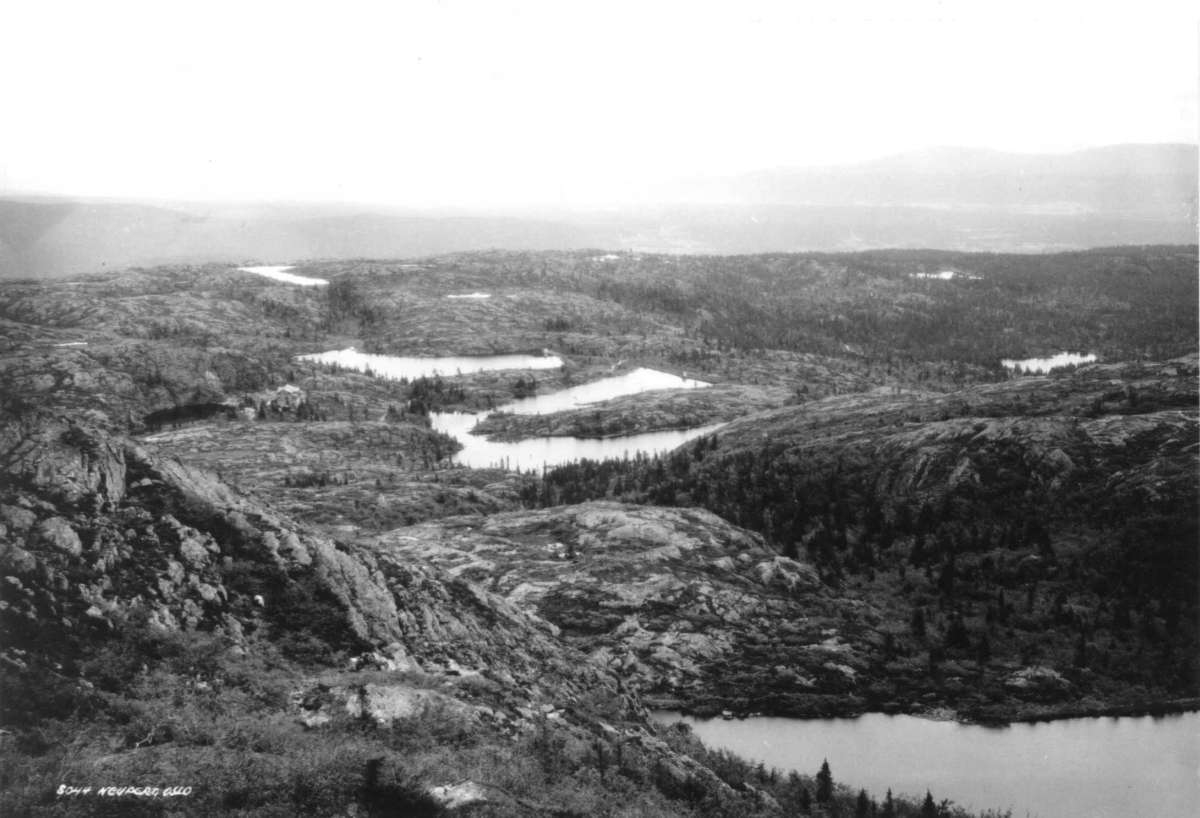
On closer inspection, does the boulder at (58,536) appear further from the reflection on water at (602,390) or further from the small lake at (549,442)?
the reflection on water at (602,390)

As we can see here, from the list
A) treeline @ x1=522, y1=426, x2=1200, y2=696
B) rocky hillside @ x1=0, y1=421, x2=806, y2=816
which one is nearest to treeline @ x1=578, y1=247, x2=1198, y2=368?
treeline @ x1=522, y1=426, x2=1200, y2=696

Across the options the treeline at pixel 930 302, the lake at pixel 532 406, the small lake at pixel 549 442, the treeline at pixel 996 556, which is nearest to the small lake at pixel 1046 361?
the treeline at pixel 930 302

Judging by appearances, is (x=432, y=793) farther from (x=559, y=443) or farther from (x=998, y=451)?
(x=559, y=443)

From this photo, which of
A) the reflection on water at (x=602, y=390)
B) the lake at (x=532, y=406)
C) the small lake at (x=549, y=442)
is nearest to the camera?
the small lake at (x=549, y=442)

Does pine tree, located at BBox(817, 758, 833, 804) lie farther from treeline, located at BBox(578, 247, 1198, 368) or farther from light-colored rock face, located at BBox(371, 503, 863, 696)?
treeline, located at BBox(578, 247, 1198, 368)

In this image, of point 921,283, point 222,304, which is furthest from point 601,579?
point 921,283

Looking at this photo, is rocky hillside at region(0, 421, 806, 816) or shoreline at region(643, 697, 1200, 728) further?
shoreline at region(643, 697, 1200, 728)
